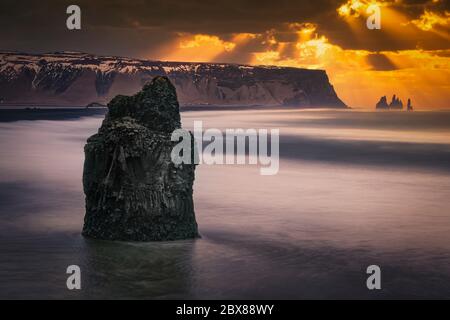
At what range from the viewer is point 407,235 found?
1839cm

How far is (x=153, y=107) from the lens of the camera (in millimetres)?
16344

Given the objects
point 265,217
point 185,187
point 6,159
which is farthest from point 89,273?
point 6,159

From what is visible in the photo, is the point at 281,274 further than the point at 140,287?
Yes

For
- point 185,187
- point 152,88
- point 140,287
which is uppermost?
point 152,88

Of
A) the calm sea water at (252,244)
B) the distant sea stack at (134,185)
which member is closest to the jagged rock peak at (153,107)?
the distant sea stack at (134,185)

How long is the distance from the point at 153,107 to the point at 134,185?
200cm

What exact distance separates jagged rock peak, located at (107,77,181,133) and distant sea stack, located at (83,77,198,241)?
28 cm

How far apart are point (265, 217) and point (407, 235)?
4.22 metres

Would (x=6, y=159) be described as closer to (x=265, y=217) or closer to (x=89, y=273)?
(x=265, y=217)

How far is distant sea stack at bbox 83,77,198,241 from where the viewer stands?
15312 millimetres
